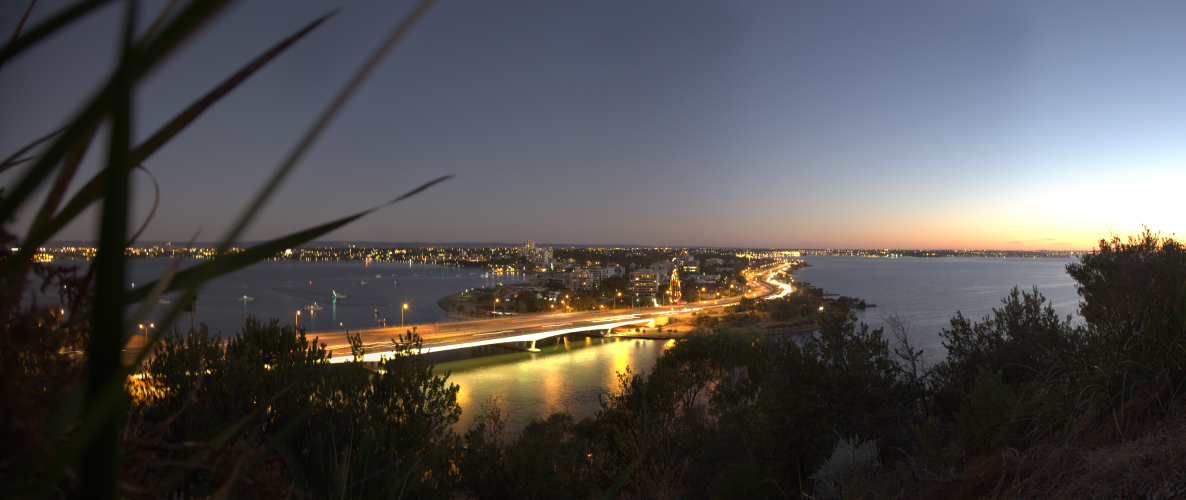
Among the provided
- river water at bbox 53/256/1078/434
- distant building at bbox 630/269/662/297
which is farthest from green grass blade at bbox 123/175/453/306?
distant building at bbox 630/269/662/297

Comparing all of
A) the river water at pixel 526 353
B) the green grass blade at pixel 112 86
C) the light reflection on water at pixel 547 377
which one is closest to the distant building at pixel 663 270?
the river water at pixel 526 353

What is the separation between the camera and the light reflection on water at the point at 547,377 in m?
12.4

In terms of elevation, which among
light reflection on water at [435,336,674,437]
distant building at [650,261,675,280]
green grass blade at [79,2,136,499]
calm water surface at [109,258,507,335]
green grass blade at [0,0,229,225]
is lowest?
light reflection on water at [435,336,674,437]

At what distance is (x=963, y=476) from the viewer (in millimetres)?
2064

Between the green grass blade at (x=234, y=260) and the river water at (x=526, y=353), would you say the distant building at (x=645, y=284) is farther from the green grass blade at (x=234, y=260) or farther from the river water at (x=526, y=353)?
the green grass blade at (x=234, y=260)

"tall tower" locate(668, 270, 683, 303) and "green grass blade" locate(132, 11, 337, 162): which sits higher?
"green grass blade" locate(132, 11, 337, 162)

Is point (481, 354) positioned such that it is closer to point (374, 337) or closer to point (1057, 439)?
point (374, 337)

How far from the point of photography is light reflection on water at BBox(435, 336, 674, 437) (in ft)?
40.6

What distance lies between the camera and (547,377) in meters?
15.7

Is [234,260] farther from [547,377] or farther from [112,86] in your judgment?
[547,377]

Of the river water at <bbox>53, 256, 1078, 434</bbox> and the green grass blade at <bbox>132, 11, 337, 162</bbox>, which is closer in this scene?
the green grass blade at <bbox>132, 11, 337, 162</bbox>

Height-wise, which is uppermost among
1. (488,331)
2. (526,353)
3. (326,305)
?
(488,331)

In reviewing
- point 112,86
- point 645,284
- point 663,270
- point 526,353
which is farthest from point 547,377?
point 663,270

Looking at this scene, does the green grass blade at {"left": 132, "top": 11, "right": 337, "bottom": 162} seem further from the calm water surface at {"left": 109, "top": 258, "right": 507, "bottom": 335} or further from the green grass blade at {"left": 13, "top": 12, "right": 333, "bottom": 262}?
the calm water surface at {"left": 109, "top": 258, "right": 507, "bottom": 335}
